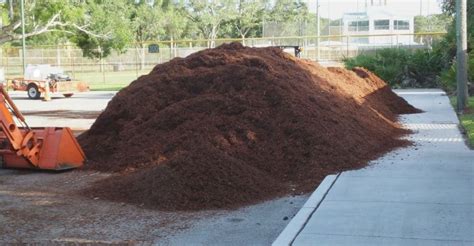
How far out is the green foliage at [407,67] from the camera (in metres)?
28.6

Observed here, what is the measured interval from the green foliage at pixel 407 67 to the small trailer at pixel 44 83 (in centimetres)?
1391

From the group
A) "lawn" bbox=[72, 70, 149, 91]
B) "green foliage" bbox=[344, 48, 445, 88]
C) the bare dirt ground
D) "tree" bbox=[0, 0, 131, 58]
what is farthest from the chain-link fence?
the bare dirt ground

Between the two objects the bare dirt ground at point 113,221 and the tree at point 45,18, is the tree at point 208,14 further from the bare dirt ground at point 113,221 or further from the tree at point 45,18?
A: the bare dirt ground at point 113,221

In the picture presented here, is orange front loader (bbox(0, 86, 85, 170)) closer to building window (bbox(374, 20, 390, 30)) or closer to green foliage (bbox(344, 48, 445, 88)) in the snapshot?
green foliage (bbox(344, 48, 445, 88))

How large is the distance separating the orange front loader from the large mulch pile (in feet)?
1.72

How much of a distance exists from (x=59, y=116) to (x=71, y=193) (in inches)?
482

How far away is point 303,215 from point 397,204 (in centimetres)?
117

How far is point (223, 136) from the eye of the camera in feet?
33.1

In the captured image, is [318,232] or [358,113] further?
[358,113]

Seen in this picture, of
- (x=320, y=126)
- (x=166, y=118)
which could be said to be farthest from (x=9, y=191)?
(x=320, y=126)

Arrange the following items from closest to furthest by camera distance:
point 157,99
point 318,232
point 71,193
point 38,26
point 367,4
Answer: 1. point 318,232
2. point 71,193
3. point 157,99
4. point 38,26
5. point 367,4

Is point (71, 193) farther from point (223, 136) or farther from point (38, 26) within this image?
point (38, 26)

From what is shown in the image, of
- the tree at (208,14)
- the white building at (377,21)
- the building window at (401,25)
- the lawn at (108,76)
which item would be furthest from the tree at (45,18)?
the building window at (401,25)

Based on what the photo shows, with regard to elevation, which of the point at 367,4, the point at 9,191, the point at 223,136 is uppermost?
the point at 367,4
